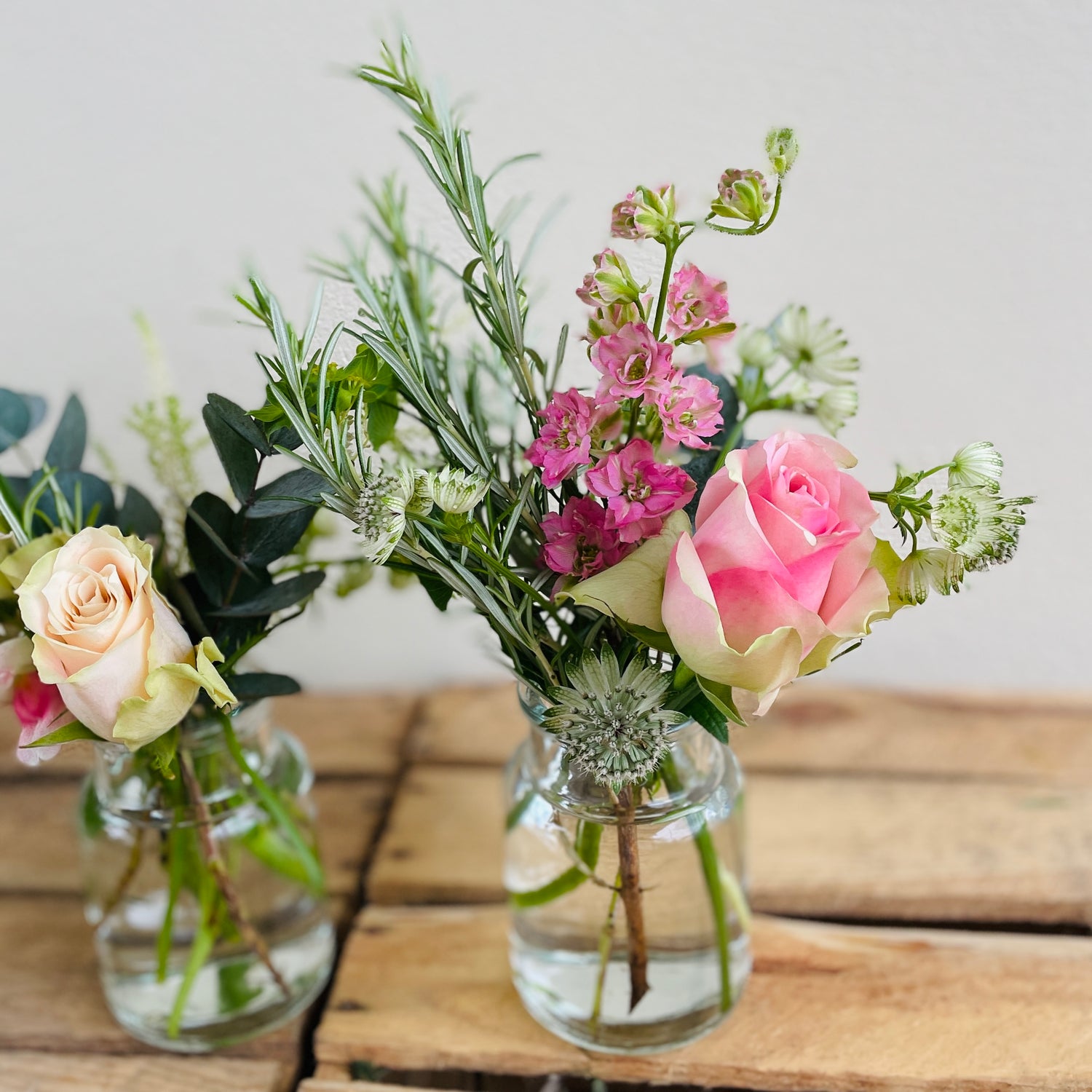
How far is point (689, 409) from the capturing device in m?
0.41

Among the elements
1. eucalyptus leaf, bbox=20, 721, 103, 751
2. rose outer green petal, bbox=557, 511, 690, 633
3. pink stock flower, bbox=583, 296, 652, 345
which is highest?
pink stock flower, bbox=583, 296, 652, 345

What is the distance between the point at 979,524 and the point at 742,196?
155 mm

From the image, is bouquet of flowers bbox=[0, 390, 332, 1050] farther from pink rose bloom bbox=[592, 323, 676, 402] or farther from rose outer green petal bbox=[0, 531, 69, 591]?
pink rose bloom bbox=[592, 323, 676, 402]

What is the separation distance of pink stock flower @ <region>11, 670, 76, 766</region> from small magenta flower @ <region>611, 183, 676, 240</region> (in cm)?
34

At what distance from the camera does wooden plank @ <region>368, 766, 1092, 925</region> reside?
2.29ft

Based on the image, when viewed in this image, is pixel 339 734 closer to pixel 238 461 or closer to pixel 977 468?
pixel 238 461

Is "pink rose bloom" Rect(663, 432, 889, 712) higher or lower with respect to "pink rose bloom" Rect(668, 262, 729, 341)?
lower

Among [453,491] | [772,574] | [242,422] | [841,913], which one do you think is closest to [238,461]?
[242,422]

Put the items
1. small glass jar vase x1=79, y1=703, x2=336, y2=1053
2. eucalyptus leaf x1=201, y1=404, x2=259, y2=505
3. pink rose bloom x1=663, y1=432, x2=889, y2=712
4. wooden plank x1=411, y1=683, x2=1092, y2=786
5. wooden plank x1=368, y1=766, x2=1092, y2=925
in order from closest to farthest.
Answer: pink rose bloom x1=663, y1=432, x2=889, y2=712, eucalyptus leaf x1=201, y1=404, x2=259, y2=505, small glass jar vase x1=79, y1=703, x2=336, y2=1053, wooden plank x1=368, y1=766, x2=1092, y2=925, wooden plank x1=411, y1=683, x2=1092, y2=786

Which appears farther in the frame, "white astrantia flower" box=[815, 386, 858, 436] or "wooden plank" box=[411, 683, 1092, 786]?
"wooden plank" box=[411, 683, 1092, 786]

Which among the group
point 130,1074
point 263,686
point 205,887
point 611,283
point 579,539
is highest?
point 611,283

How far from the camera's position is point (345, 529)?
88cm

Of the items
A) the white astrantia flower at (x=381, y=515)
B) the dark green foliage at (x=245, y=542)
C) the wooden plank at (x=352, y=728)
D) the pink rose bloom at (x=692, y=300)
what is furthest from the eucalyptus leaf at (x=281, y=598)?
the wooden plank at (x=352, y=728)

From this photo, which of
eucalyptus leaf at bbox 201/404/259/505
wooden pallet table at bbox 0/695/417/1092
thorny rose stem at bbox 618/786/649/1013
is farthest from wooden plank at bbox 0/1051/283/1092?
eucalyptus leaf at bbox 201/404/259/505
